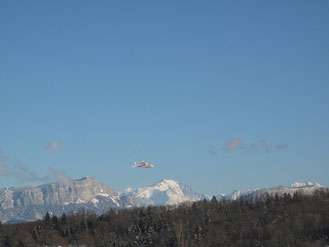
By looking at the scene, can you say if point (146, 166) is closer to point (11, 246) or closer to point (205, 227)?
point (205, 227)

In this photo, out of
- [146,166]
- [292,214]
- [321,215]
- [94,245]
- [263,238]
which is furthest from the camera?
[292,214]

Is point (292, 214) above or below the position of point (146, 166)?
below

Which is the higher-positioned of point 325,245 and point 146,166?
point 146,166

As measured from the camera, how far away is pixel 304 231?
161 m

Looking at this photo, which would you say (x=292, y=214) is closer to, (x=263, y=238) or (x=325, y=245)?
(x=263, y=238)

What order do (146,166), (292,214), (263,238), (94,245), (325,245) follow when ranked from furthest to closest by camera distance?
(292,214) → (94,245) → (263,238) → (325,245) → (146,166)

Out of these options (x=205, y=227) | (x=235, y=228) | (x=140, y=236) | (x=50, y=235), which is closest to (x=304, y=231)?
(x=235, y=228)

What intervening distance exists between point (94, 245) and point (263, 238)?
205 feet

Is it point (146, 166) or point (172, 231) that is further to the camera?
point (172, 231)

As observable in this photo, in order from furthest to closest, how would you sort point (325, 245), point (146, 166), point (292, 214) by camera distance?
point (292, 214) → point (325, 245) → point (146, 166)

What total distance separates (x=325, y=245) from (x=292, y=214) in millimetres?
55594

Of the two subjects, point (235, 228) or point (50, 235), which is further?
point (50, 235)

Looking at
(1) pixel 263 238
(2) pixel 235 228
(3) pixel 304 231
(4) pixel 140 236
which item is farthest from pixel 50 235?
(3) pixel 304 231

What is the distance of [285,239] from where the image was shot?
486 ft
